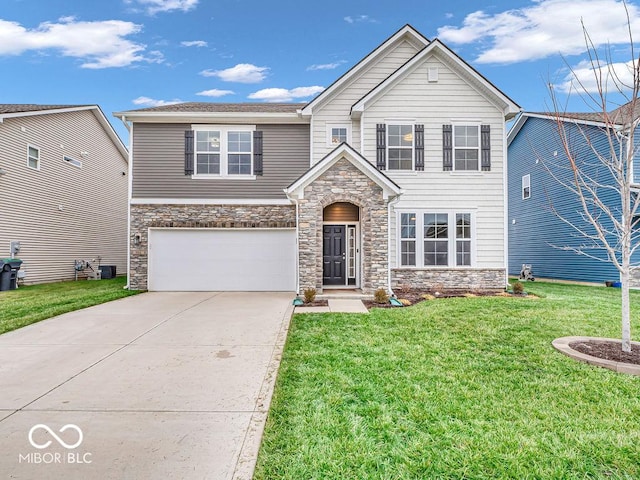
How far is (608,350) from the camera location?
15.7ft

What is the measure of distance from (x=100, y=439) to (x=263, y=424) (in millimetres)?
1321

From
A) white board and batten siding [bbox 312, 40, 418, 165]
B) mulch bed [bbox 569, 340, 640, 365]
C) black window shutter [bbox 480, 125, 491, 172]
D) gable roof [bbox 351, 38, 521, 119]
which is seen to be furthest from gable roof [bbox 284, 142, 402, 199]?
mulch bed [bbox 569, 340, 640, 365]

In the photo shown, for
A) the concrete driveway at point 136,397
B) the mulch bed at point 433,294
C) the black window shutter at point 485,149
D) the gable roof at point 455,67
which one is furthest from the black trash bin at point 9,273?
the black window shutter at point 485,149

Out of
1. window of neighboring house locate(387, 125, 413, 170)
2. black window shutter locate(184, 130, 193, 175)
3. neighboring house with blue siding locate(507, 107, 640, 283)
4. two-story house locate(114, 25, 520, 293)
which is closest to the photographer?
two-story house locate(114, 25, 520, 293)

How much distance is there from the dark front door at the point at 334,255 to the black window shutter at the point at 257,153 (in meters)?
3.17

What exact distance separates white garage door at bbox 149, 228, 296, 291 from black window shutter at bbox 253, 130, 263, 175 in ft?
7.18

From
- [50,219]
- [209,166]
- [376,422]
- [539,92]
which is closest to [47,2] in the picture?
[50,219]

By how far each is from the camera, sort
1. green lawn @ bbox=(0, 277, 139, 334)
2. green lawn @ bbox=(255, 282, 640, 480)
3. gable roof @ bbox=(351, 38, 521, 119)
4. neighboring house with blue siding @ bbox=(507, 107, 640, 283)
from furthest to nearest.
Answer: neighboring house with blue siding @ bbox=(507, 107, 640, 283) < gable roof @ bbox=(351, 38, 521, 119) < green lawn @ bbox=(0, 277, 139, 334) < green lawn @ bbox=(255, 282, 640, 480)

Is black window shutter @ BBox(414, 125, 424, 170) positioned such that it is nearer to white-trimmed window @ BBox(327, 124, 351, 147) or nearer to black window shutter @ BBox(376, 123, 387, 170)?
black window shutter @ BBox(376, 123, 387, 170)

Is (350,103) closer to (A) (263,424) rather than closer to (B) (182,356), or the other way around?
(B) (182,356)

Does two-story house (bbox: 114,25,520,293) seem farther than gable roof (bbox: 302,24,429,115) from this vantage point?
No

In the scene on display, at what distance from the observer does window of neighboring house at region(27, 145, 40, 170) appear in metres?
13.5

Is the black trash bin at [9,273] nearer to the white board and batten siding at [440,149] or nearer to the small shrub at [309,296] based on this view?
the small shrub at [309,296]

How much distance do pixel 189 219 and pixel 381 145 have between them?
7.07 metres
